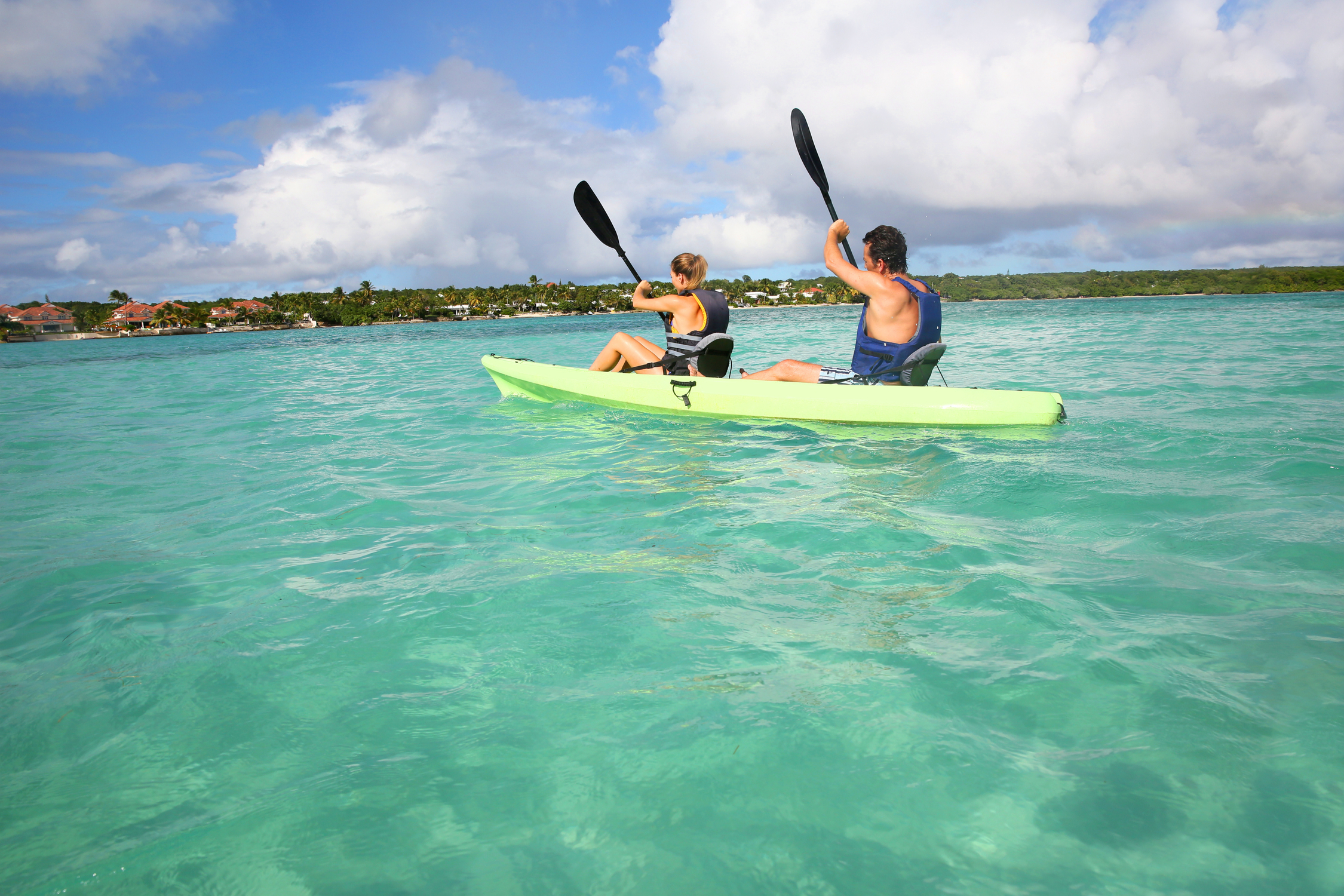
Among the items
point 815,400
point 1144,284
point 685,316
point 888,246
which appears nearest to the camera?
point 888,246

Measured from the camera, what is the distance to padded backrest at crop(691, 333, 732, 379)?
693cm

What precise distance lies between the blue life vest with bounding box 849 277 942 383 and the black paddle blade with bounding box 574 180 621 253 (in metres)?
4.10

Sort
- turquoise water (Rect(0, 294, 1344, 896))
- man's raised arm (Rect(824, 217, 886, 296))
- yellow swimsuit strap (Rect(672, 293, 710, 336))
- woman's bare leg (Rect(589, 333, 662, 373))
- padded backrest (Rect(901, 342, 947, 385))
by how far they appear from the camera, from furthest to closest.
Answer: woman's bare leg (Rect(589, 333, 662, 373)) → yellow swimsuit strap (Rect(672, 293, 710, 336)) → padded backrest (Rect(901, 342, 947, 385)) → man's raised arm (Rect(824, 217, 886, 296)) → turquoise water (Rect(0, 294, 1344, 896))

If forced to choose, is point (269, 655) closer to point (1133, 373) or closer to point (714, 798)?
point (714, 798)

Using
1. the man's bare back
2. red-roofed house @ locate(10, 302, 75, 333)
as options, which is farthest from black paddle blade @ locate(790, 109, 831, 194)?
red-roofed house @ locate(10, 302, 75, 333)

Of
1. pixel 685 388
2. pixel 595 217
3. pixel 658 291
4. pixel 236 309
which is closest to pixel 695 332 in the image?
pixel 685 388

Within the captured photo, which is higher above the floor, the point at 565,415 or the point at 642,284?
the point at 642,284

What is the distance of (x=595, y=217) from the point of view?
9258mm

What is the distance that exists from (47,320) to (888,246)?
115968 millimetres

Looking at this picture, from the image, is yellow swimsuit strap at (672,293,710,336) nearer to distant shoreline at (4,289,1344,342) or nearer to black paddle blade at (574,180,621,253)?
black paddle blade at (574,180,621,253)

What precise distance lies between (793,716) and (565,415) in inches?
245

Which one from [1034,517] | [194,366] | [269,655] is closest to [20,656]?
[269,655]

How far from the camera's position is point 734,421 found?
6.87 metres

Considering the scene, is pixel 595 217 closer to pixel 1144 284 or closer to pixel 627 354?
pixel 627 354
